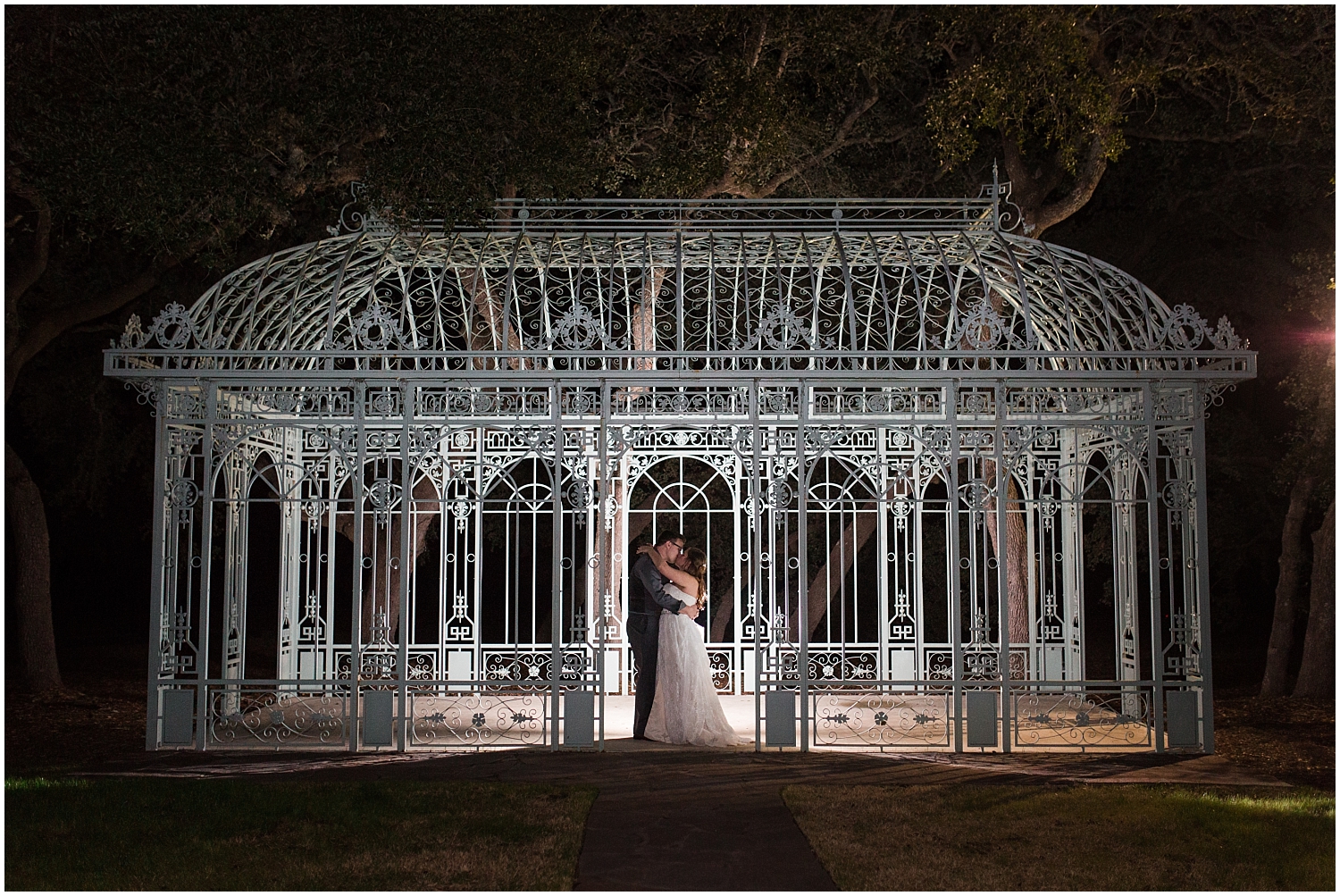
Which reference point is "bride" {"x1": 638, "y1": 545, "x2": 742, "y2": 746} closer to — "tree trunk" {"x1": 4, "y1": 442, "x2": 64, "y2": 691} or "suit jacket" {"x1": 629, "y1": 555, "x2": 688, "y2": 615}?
"suit jacket" {"x1": 629, "y1": 555, "x2": 688, "y2": 615}

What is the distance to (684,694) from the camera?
1031 cm

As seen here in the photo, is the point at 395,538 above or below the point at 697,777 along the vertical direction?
above

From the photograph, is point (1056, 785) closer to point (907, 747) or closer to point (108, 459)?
point (907, 747)

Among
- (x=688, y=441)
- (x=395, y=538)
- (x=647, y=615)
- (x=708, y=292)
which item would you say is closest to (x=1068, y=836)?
(x=647, y=615)

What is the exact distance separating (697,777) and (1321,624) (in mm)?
9364

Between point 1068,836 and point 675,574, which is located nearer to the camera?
point 1068,836

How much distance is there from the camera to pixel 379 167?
422 inches

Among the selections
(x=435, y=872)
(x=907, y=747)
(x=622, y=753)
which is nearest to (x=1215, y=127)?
(x=907, y=747)

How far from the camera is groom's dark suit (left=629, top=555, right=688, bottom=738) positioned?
10469 mm

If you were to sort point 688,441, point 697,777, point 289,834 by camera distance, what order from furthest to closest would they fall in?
point 688,441
point 697,777
point 289,834

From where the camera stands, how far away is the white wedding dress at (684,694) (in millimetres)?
10203

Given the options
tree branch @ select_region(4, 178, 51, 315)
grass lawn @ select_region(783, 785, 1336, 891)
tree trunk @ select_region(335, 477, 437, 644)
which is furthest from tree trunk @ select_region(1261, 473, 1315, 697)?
tree branch @ select_region(4, 178, 51, 315)

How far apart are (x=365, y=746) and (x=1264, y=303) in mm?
14512

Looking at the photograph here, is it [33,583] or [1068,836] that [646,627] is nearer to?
[1068,836]
